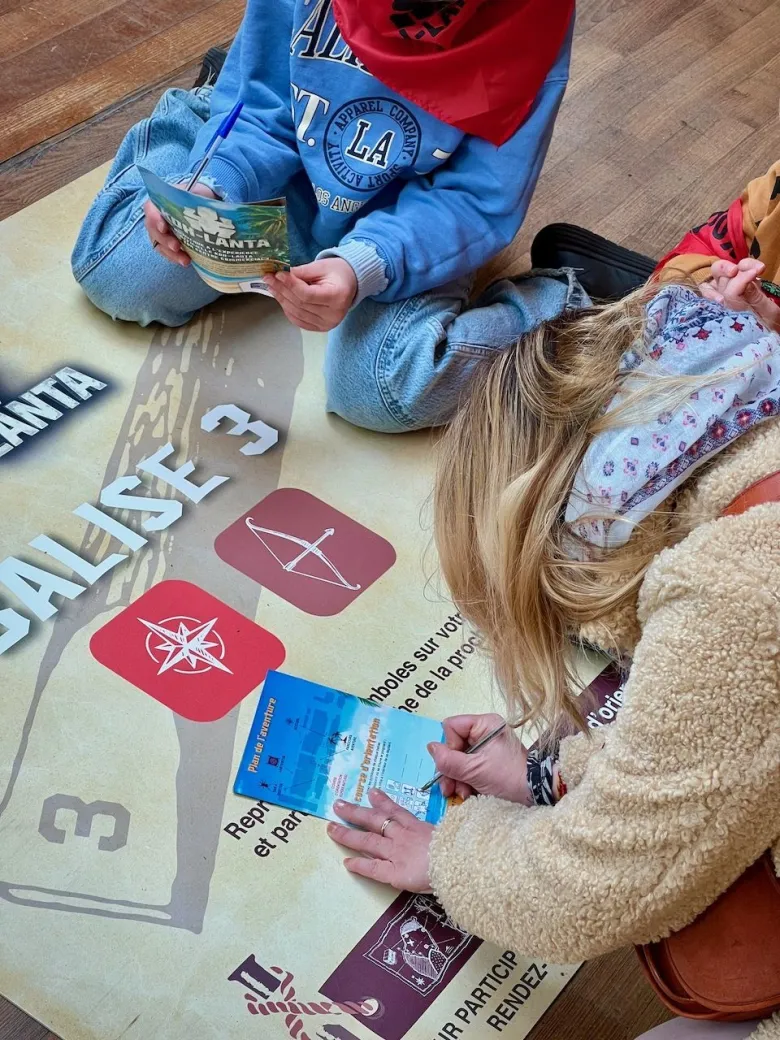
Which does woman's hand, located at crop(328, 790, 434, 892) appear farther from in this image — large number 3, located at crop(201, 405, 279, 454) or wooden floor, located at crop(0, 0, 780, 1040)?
wooden floor, located at crop(0, 0, 780, 1040)

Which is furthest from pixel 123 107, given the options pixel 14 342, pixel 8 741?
pixel 8 741

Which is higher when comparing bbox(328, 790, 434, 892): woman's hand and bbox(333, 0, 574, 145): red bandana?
bbox(333, 0, 574, 145): red bandana

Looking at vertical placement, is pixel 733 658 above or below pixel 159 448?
above

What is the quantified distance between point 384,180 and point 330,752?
0.74m

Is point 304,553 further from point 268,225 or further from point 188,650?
point 268,225

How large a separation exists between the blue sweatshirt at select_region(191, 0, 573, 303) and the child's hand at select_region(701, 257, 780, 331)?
0.95 ft

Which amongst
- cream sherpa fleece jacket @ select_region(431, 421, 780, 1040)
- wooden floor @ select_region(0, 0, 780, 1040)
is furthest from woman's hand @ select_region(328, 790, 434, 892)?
wooden floor @ select_region(0, 0, 780, 1040)

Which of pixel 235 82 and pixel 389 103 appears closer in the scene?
pixel 389 103

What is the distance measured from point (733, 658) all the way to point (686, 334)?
269 mm

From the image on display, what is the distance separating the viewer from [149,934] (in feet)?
3.16

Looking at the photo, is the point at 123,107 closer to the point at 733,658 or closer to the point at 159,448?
the point at 159,448

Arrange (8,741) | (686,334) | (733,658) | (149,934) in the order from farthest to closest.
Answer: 1. (8,741)
2. (149,934)
3. (686,334)
4. (733,658)

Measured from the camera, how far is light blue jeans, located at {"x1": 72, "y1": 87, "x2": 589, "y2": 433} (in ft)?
4.55

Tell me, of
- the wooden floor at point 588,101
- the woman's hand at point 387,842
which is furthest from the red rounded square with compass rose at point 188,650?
the wooden floor at point 588,101
